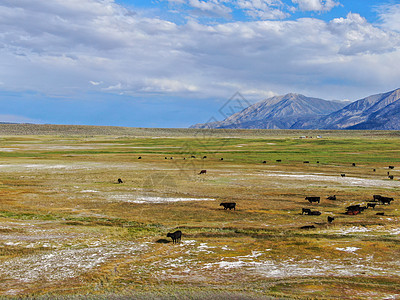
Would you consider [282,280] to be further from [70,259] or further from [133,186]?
[133,186]

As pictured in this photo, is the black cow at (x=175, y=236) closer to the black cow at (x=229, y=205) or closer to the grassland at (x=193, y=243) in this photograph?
the grassland at (x=193, y=243)

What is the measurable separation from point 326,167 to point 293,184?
2156 cm

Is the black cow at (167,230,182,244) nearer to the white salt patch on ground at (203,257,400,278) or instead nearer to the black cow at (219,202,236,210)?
the white salt patch on ground at (203,257,400,278)

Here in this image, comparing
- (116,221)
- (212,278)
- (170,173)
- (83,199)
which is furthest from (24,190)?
(212,278)

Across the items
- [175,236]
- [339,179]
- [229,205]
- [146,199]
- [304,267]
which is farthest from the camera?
[339,179]

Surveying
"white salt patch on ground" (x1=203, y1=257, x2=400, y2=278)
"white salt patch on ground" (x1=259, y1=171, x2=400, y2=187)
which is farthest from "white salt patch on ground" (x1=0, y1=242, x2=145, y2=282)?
"white salt patch on ground" (x1=259, y1=171, x2=400, y2=187)

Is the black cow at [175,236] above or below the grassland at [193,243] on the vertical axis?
above

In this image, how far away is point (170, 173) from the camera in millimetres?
52688

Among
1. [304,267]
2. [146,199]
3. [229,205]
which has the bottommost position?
[304,267]

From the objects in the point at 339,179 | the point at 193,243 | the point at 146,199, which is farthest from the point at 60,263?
the point at 339,179

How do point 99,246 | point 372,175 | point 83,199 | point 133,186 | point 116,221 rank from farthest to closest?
point 372,175 → point 133,186 → point 83,199 → point 116,221 → point 99,246

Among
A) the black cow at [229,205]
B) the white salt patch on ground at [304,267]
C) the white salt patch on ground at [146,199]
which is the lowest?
the white salt patch on ground at [304,267]

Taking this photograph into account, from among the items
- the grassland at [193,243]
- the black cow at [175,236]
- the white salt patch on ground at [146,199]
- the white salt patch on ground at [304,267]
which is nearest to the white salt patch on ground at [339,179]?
the grassland at [193,243]

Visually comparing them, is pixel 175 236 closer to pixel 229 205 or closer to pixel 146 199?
pixel 229 205
